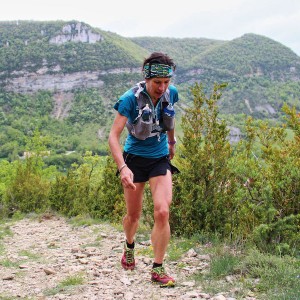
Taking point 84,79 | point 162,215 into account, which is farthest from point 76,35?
point 162,215

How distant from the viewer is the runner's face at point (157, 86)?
3820mm

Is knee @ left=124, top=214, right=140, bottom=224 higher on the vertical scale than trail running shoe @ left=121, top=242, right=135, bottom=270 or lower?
higher

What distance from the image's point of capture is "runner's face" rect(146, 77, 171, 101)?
3.82m

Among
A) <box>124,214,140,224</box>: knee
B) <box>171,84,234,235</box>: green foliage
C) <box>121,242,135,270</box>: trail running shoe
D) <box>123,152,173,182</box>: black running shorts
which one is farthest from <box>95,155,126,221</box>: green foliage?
<box>123,152,173,182</box>: black running shorts

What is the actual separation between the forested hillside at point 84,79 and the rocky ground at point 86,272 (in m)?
88.0

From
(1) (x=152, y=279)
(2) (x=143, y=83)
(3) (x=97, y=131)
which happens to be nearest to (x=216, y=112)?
(2) (x=143, y=83)

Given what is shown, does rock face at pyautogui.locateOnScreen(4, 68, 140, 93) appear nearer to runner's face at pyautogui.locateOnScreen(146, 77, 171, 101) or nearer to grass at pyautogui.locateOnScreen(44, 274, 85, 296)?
grass at pyautogui.locateOnScreen(44, 274, 85, 296)

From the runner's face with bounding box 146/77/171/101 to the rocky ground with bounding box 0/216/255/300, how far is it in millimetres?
1834

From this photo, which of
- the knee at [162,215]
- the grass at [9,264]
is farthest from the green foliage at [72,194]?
the knee at [162,215]

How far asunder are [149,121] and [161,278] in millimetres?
1498

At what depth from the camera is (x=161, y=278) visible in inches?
153

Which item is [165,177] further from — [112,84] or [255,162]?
[112,84]

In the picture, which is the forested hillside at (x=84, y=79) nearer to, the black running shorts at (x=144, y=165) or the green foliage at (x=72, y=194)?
the green foliage at (x=72, y=194)

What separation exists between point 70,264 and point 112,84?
132 meters
